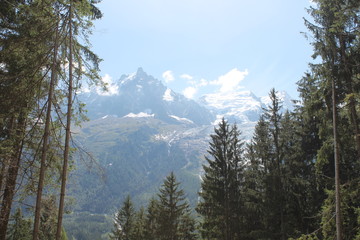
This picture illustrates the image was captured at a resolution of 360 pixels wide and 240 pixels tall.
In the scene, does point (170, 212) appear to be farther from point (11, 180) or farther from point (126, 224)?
point (11, 180)

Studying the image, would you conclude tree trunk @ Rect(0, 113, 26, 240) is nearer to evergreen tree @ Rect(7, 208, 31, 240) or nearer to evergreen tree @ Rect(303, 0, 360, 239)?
evergreen tree @ Rect(7, 208, 31, 240)

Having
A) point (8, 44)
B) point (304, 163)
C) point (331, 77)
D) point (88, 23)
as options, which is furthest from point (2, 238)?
point (304, 163)

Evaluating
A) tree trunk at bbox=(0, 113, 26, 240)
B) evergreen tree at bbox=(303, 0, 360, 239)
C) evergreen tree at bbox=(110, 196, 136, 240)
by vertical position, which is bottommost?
evergreen tree at bbox=(110, 196, 136, 240)

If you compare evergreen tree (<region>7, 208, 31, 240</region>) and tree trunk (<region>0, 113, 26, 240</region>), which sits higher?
tree trunk (<region>0, 113, 26, 240</region>)

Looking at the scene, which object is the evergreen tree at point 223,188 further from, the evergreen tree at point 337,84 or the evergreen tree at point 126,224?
the evergreen tree at point 126,224

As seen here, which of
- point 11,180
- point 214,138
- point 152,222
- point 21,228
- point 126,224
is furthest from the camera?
point 152,222

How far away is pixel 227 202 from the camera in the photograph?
19578 millimetres

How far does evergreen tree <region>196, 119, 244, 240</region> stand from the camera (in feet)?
65.2

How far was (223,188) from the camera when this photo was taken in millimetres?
20016

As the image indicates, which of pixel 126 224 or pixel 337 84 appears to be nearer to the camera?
pixel 337 84

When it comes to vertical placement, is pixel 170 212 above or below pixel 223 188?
below

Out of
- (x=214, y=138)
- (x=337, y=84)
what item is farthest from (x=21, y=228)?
(x=337, y=84)

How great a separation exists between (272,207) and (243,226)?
17.3 feet

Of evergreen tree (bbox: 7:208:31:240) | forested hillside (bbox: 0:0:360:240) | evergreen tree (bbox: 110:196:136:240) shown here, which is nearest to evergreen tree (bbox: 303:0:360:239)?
forested hillside (bbox: 0:0:360:240)
